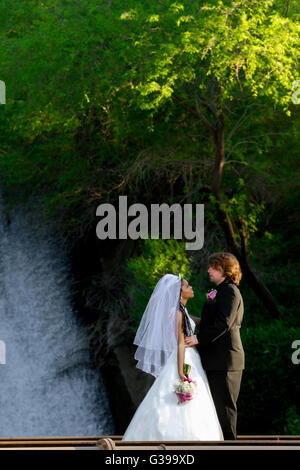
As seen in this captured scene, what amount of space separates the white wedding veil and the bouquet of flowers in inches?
12.4

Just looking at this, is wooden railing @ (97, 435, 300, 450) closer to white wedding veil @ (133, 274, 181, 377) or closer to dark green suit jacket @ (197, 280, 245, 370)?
dark green suit jacket @ (197, 280, 245, 370)

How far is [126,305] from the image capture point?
13852 millimetres

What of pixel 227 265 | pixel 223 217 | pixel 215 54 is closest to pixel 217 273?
pixel 227 265

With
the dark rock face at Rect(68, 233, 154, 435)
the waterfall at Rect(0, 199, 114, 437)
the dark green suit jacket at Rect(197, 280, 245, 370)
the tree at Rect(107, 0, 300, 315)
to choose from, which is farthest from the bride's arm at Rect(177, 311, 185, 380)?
the waterfall at Rect(0, 199, 114, 437)

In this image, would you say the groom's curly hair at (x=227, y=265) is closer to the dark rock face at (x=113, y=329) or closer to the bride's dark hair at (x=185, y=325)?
the bride's dark hair at (x=185, y=325)

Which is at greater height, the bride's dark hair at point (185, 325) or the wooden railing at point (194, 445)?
the bride's dark hair at point (185, 325)

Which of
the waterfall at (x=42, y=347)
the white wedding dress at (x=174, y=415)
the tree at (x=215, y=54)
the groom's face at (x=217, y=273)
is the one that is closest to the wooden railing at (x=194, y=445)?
the white wedding dress at (x=174, y=415)

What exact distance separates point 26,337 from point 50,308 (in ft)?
3.03

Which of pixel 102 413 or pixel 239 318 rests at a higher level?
pixel 239 318

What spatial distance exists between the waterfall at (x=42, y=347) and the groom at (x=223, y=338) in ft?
27.1

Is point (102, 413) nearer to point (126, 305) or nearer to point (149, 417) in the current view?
point (126, 305)

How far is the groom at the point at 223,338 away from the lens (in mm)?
5422

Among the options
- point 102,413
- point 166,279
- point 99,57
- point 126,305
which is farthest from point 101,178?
point 166,279

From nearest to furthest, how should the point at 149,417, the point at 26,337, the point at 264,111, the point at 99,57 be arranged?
1. the point at 149,417
2. the point at 99,57
3. the point at 264,111
4. the point at 26,337
